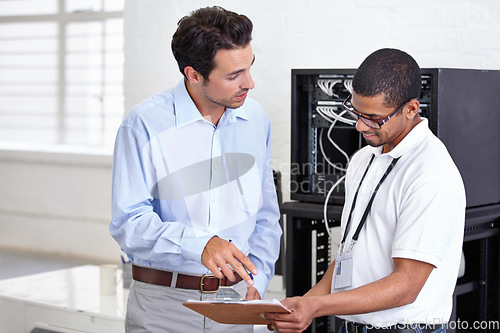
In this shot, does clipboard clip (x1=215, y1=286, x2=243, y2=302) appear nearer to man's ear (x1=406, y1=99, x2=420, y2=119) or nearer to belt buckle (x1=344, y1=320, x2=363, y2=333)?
belt buckle (x1=344, y1=320, x2=363, y2=333)

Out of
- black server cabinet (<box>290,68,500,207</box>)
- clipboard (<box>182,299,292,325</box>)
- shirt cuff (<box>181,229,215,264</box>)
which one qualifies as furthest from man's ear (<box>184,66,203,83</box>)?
black server cabinet (<box>290,68,500,207</box>)

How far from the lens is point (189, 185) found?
5.77 feet

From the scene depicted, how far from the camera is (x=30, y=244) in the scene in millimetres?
4930

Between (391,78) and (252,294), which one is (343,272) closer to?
(252,294)

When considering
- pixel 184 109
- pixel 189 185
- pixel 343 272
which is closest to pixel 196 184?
pixel 189 185

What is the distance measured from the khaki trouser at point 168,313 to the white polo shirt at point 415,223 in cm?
40

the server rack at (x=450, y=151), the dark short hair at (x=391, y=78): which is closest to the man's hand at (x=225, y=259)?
the dark short hair at (x=391, y=78)

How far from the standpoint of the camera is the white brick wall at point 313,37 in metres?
2.66

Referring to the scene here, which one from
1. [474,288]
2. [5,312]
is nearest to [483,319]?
[474,288]

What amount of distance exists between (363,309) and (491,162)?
3.75ft

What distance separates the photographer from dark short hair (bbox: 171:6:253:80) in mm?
1643

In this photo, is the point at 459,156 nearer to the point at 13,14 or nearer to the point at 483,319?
the point at 483,319

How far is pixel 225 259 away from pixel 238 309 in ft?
0.66

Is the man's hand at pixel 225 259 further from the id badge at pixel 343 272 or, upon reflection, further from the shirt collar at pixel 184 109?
the shirt collar at pixel 184 109
